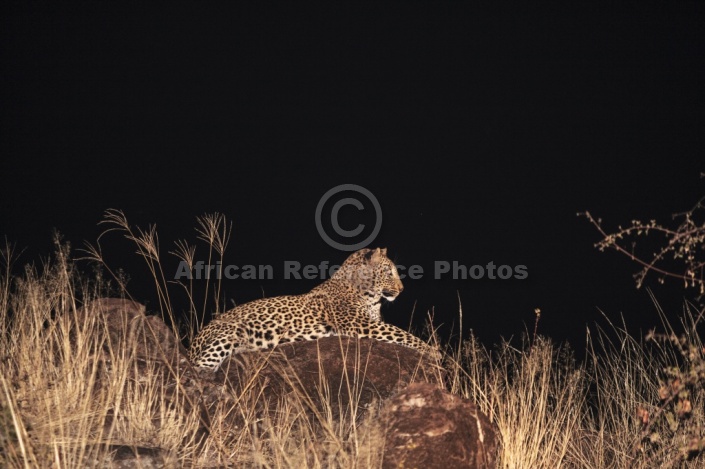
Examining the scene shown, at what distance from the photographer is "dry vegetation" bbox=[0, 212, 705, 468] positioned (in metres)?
4.48

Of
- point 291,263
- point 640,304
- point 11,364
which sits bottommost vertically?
point 640,304

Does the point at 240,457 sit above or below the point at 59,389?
below

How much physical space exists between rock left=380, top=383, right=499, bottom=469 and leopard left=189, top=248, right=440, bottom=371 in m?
1.76

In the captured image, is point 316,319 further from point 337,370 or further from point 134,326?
point 134,326

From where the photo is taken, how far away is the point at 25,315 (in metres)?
6.04

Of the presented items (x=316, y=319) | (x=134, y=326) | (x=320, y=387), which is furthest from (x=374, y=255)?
(x=320, y=387)

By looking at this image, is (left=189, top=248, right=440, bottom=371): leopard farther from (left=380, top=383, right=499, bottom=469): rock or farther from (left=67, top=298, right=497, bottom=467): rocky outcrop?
(left=380, top=383, right=499, bottom=469): rock

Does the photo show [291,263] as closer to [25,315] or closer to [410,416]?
[25,315]

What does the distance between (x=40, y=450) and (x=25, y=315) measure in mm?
1926

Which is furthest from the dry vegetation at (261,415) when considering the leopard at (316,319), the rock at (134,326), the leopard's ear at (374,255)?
the leopard's ear at (374,255)

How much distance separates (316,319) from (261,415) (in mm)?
2190

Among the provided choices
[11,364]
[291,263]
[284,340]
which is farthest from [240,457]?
[291,263]

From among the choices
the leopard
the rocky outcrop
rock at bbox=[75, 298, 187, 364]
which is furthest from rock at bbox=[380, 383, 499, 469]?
rock at bbox=[75, 298, 187, 364]

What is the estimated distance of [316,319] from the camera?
8.31 m
